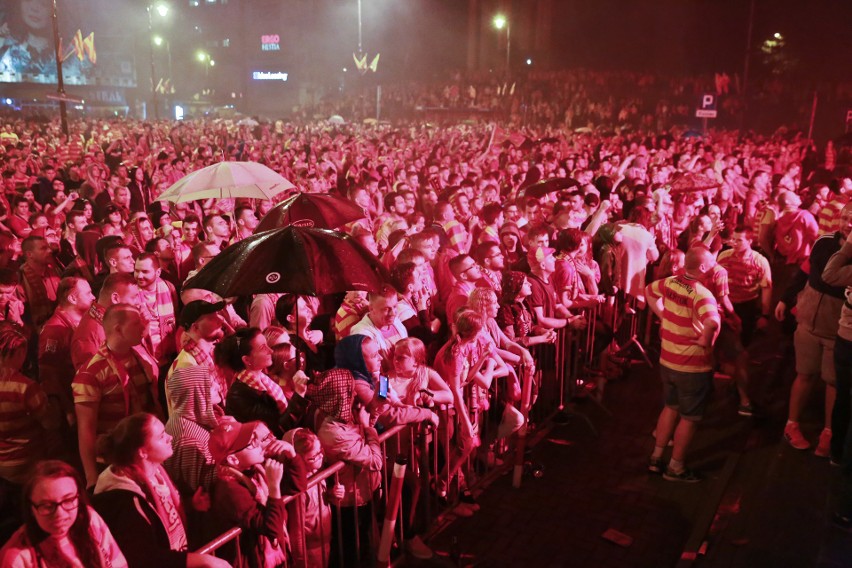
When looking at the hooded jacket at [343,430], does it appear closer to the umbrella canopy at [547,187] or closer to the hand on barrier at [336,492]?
the hand on barrier at [336,492]

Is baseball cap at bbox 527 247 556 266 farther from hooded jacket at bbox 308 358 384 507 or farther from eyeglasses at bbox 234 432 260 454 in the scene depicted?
eyeglasses at bbox 234 432 260 454

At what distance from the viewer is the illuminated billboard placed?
193 ft

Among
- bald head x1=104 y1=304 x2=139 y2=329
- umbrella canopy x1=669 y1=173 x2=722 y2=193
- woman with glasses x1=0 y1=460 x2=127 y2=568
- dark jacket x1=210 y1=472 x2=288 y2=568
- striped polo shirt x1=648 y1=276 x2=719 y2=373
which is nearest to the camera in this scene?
woman with glasses x1=0 y1=460 x2=127 y2=568

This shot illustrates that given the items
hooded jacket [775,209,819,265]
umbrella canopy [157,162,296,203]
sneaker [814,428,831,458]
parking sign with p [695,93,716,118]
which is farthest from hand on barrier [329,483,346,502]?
parking sign with p [695,93,716,118]

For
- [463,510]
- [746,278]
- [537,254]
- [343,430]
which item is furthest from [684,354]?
[343,430]

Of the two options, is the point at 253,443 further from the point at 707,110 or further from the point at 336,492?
the point at 707,110

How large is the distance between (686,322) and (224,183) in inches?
189

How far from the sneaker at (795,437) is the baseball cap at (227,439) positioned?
4741 millimetres

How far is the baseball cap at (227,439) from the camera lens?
147 inches

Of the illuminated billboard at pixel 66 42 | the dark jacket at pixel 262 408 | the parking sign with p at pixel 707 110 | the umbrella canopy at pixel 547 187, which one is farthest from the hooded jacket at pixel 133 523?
the illuminated billboard at pixel 66 42

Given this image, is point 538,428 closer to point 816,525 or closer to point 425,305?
point 425,305

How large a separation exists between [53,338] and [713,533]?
4.95 m

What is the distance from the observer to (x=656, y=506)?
18.3ft

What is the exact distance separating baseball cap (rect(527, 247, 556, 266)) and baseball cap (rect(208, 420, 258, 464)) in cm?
368
